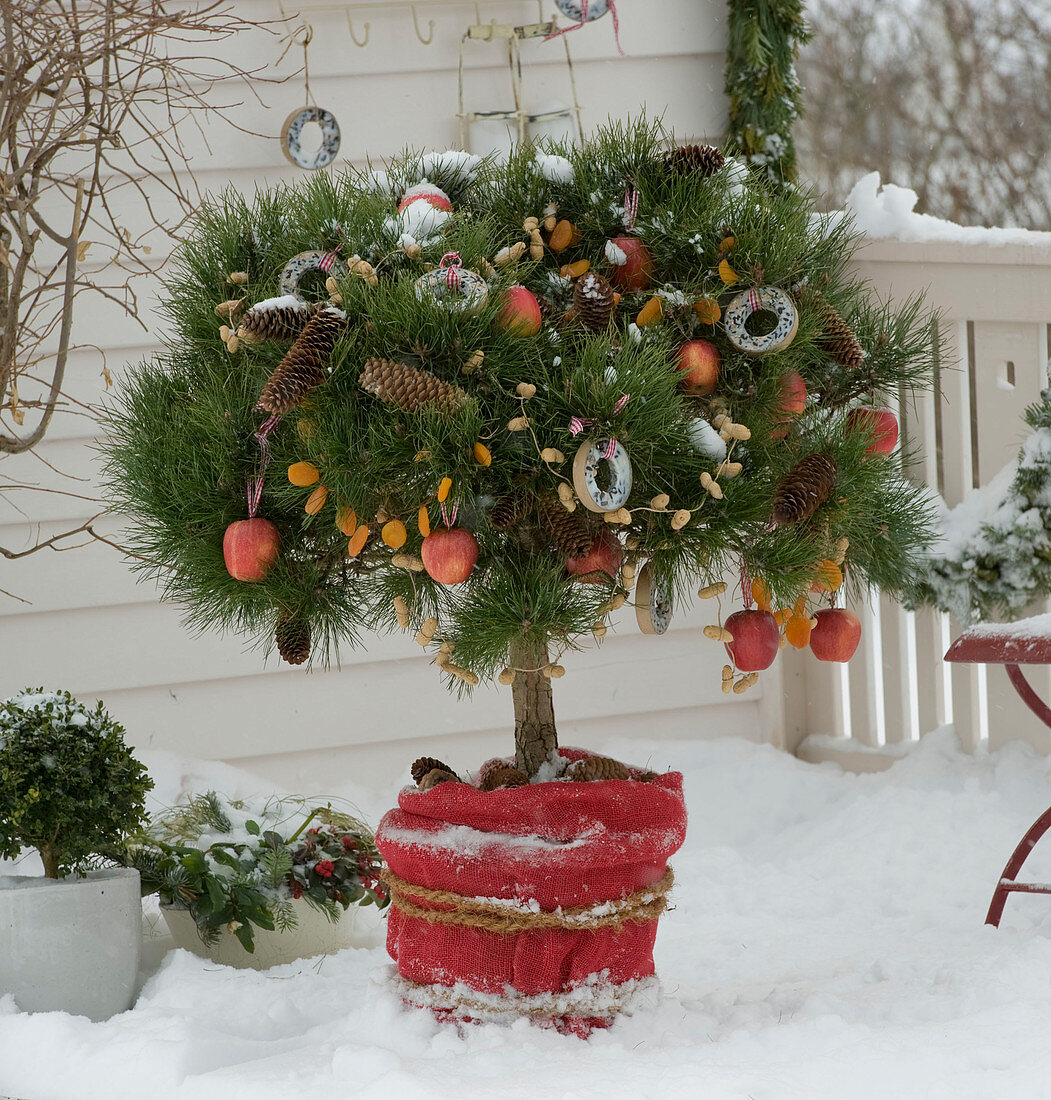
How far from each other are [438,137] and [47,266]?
98cm

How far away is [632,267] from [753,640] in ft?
1.50

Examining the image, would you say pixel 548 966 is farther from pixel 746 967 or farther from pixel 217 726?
pixel 217 726

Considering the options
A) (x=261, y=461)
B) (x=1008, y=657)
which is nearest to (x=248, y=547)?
(x=261, y=461)

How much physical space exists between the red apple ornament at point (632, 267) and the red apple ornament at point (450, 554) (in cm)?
37

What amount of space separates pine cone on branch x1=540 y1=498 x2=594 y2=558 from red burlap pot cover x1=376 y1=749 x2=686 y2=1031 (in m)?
0.31

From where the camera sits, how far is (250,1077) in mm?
1267

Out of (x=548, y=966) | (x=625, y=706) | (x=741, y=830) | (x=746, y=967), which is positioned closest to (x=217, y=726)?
(x=625, y=706)

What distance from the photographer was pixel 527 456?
1.25 m

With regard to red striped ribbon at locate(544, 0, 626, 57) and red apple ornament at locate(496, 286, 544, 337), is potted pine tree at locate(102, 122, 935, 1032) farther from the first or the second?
red striped ribbon at locate(544, 0, 626, 57)

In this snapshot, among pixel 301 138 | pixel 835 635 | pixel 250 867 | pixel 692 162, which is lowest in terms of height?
Result: pixel 250 867

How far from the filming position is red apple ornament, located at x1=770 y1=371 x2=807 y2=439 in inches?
53.4

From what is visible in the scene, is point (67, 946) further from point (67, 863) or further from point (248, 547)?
point (248, 547)

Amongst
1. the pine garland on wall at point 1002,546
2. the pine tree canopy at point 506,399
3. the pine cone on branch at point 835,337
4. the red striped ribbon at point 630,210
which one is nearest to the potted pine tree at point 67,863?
the pine tree canopy at point 506,399

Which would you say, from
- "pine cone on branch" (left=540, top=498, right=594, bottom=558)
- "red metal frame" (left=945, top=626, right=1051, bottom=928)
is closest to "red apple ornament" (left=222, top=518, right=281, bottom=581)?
"pine cone on branch" (left=540, top=498, right=594, bottom=558)
